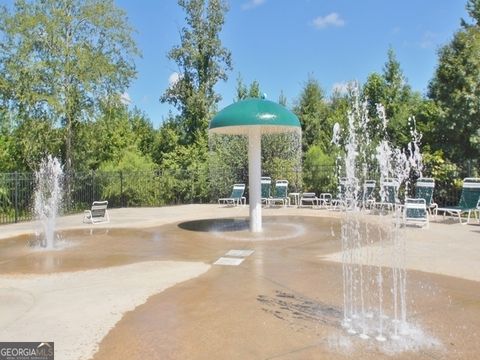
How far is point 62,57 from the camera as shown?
1916cm

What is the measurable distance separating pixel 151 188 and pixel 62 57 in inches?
267

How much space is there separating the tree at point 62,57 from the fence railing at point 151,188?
224 centimetres

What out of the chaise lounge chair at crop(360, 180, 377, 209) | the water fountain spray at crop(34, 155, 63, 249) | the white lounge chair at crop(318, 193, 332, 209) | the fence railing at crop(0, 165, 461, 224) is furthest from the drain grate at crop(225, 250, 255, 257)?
the fence railing at crop(0, 165, 461, 224)

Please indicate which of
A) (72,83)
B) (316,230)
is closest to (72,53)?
(72,83)

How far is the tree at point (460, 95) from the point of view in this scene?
15.6 m

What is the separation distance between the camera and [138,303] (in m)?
5.85

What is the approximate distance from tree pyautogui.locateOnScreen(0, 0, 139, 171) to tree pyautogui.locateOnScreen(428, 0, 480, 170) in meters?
13.5

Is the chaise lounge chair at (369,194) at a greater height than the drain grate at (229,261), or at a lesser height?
greater

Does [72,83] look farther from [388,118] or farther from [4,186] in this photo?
[388,118]

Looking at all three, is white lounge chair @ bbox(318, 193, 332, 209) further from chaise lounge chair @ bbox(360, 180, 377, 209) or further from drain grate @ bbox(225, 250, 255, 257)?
drain grate @ bbox(225, 250, 255, 257)

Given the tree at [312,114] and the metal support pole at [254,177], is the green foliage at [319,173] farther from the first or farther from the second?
the metal support pole at [254,177]

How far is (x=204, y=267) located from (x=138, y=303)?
7.20ft

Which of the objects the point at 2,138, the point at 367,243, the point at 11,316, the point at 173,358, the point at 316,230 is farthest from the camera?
the point at 2,138

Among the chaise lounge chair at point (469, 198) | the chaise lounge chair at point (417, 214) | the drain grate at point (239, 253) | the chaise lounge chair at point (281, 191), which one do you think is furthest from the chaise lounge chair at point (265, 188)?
the drain grate at point (239, 253)
